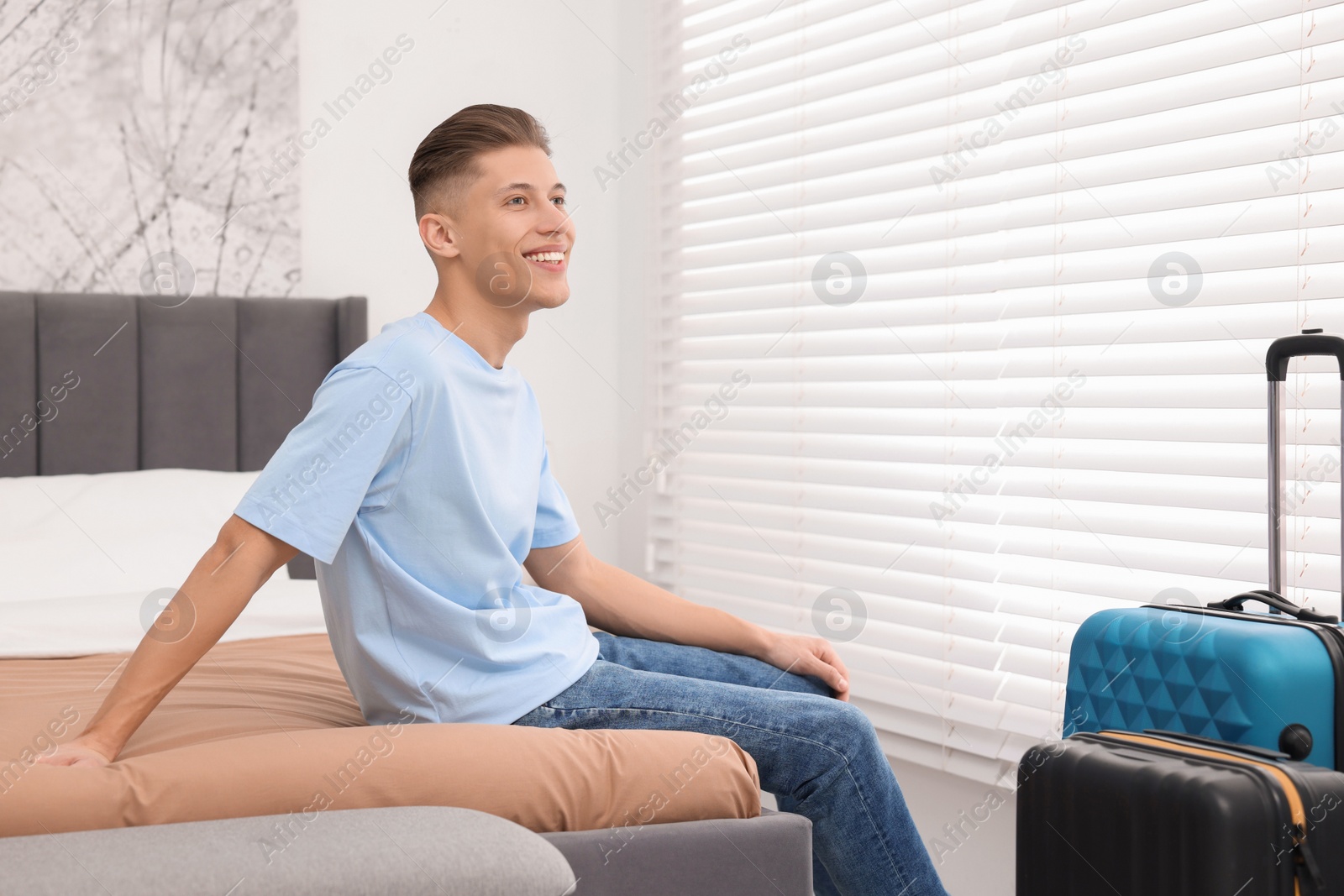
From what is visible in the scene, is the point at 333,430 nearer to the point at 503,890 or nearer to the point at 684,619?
the point at 503,890

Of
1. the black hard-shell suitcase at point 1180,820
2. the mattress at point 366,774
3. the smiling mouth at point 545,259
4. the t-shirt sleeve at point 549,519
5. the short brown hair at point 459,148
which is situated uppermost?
the short brown hair at point 459,148

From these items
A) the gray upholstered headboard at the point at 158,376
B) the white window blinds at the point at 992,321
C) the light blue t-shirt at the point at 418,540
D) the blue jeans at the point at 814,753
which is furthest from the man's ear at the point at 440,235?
the gray upholstered headboard at the point at 158,376

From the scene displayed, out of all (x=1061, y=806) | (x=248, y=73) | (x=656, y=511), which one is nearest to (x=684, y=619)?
(x=1061, y=806)

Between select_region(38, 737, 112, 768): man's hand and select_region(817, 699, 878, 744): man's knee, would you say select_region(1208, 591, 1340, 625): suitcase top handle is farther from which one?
select_region(38, 737, 112, 768): man's hand

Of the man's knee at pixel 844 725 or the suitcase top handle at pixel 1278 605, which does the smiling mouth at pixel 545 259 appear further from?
the suitcase top handle at pixel 1278 605

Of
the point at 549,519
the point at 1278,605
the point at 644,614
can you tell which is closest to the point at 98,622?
the point at 549,519

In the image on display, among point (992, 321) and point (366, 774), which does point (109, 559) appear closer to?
point (366, 774)

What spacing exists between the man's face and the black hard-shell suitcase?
0.91 m

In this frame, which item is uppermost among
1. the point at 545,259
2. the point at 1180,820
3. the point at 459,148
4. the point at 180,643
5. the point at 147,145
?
the point at 147,145

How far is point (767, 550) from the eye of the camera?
2.98 metres

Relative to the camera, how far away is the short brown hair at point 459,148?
4.87ft

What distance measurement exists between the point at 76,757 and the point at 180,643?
144mm

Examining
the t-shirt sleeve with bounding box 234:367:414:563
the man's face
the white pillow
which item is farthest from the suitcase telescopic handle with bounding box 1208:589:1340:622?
the white pillow

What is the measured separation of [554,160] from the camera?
137 inches
